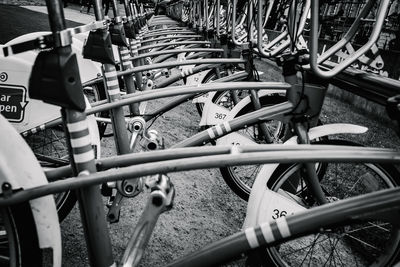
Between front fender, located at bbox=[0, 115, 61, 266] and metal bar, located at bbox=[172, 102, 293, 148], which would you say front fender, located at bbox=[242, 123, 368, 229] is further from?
front fender, located at bbox=[0, 115, 61, 266]

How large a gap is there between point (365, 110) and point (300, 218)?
432 cm

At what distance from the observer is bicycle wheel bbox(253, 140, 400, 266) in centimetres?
156

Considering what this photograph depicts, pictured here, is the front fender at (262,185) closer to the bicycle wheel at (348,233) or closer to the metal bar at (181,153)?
the bicycle wheel at (348,233)

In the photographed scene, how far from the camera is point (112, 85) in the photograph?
1.92m

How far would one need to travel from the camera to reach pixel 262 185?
5.25ft

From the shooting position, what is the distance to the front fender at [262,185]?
1539 mm

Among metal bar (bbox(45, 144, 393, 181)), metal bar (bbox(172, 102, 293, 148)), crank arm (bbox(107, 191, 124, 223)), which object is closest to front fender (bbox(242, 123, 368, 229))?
metal bar (bbox(172, 102, 293, 148))

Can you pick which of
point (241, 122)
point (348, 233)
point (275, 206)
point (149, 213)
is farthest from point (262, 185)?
point (149, 213)

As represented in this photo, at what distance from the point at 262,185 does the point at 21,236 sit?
1.03m

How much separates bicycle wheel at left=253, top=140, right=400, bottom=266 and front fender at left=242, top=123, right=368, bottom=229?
0.08 m

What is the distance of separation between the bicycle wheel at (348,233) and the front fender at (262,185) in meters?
0.08

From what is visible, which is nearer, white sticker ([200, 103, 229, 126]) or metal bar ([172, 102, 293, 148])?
metal bar ([172, 102, 293, 148])

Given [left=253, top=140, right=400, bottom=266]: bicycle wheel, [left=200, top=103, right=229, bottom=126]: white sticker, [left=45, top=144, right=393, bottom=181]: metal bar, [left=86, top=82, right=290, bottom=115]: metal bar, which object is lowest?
[left=253, top=140, right=400, bottom=266]: bicycle wheel

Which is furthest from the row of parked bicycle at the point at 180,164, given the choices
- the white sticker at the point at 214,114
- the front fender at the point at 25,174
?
the white sticker at the point at 214,114
